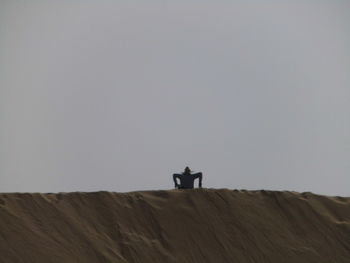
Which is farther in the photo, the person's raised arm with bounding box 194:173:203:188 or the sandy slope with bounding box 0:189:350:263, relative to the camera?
the person's raised arm with bounding box 194:173:203:188

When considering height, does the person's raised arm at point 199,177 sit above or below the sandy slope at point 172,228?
above

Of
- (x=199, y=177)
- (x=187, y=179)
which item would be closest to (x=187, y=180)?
(x=187, y=179)

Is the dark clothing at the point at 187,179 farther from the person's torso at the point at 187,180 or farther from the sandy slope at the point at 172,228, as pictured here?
→ the sandy slope at the point at 172,228

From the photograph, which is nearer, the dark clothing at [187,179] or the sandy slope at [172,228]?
the sandy slope at [172,228]

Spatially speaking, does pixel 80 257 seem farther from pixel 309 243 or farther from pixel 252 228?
pixel 309 243

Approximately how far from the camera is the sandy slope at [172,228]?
12.2 metres

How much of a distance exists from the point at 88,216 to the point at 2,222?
1502 millimetres

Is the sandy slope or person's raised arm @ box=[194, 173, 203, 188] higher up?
person's raised arm @ box=[194, 173, 203, 188]

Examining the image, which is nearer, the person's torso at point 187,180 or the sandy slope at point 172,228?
the sandy slope at point 172,228

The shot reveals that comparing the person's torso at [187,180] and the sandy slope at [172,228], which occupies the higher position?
the person's torso at [187,180]

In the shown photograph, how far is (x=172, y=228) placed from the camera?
12625 mm

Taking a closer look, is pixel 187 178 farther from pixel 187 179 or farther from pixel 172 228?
pixel 172 228

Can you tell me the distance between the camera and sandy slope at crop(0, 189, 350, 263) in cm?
1218

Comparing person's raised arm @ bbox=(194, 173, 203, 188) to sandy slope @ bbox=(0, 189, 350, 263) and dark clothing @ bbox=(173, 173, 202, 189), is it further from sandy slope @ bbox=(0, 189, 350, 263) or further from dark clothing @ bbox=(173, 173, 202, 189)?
sandy slope @ bbox=(0, 189, 350, 263)
